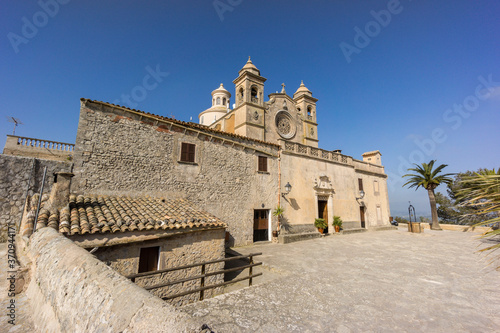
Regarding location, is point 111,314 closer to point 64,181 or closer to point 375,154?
point 64,181

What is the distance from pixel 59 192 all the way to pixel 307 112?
23.5 meters

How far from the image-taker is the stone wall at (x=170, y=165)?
9117 millimetres

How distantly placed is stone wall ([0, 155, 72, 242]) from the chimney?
18.6 feet

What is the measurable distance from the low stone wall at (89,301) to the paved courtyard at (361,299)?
3.01 meters

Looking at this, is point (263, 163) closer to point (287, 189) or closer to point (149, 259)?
point (287, 189)

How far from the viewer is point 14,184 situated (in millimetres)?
10359

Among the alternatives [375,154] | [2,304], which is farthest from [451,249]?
[2,304]

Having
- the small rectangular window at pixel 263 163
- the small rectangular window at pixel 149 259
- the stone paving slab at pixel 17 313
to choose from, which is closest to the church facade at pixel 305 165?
the small rectangular window at pixel 263 163

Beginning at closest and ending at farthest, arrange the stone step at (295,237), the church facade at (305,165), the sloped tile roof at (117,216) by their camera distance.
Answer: the sloped tile roof at (117,216), the stone step at (295,237), the church facade at (305,165)

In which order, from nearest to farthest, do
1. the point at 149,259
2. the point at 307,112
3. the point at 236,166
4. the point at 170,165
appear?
the point at 149,259 < the point at 170,165 < the point at 236,166 < the point at 307,112

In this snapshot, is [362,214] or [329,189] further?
[362,214]

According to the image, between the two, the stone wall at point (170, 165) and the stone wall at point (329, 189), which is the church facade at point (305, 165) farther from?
the stone wall at point (170, 165)

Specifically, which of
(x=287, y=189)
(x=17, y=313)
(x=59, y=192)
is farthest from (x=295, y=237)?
(x=17, y=313)

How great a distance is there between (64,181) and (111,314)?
7.40 meters
